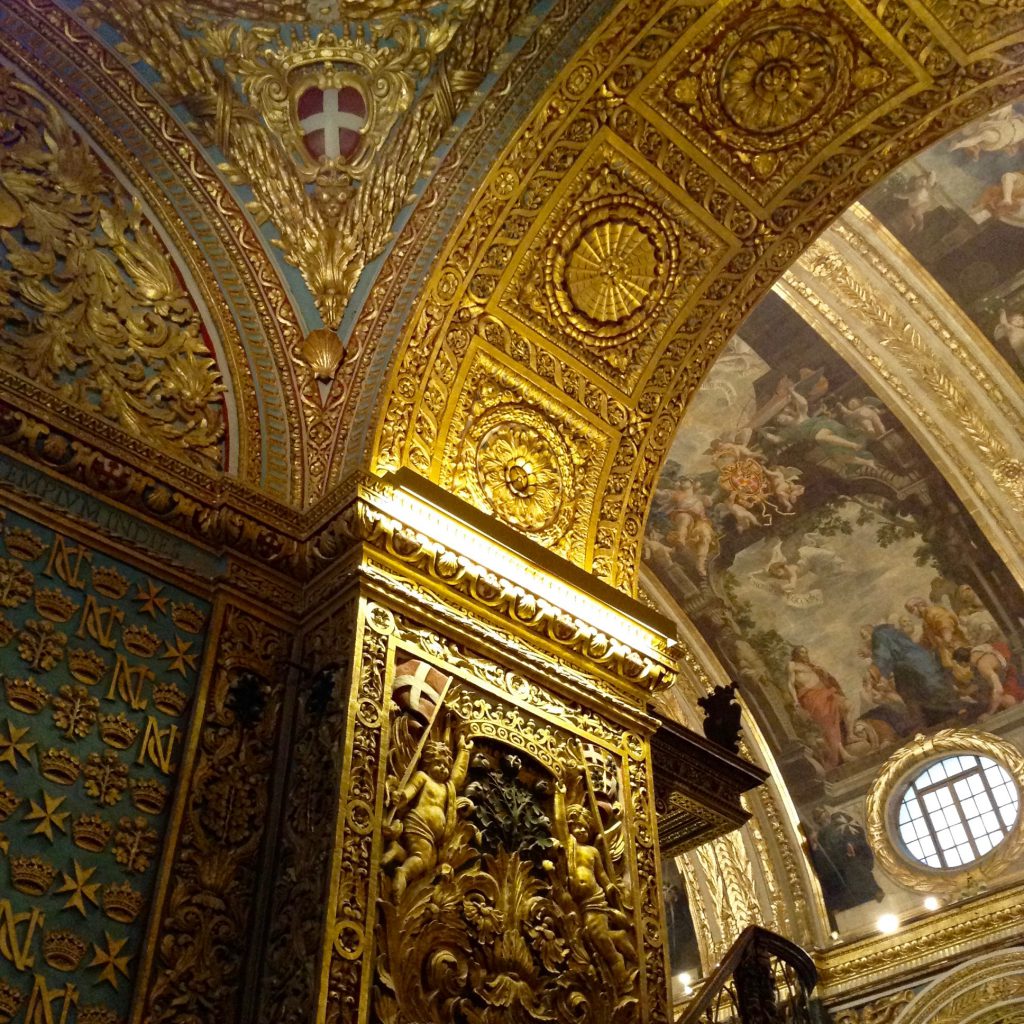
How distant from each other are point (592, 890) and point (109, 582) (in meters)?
2.44

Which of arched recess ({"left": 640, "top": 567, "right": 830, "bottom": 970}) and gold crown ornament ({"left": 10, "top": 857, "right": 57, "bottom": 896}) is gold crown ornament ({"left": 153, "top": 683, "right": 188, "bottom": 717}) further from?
arched recess ({"left": 640, "top": 567, "right": 830, "bottom": 970})

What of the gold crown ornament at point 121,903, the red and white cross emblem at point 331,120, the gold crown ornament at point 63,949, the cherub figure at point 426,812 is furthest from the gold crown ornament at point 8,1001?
the red and white cross emblem at point 331,120

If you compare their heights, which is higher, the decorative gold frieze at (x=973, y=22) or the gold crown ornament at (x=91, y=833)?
the decorative gold frieze at (x=973, y=22)

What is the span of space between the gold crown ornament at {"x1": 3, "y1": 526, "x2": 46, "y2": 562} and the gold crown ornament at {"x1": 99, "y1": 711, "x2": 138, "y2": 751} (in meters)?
0.70

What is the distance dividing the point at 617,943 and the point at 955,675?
10.5 meters

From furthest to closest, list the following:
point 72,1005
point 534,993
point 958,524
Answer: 1. point 958,524
2. point 534,993
3. point 72,1005

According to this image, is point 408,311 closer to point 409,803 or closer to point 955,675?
point 409,803

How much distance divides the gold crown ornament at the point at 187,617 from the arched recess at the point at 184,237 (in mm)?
681

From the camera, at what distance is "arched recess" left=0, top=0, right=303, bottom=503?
573 centimetres

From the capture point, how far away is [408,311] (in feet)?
19.6

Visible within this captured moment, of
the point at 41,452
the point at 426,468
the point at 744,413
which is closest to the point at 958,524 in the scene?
the point at 744,413

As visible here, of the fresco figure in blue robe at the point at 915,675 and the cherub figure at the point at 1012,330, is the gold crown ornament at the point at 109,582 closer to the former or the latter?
the cherub figure at the point at 1012,330

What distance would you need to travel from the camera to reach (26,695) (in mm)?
4348

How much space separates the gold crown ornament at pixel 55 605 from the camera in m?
4.59
